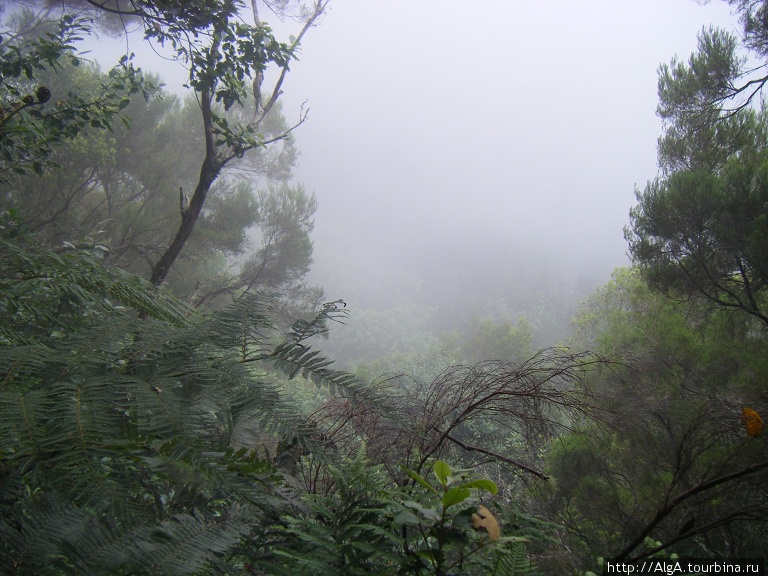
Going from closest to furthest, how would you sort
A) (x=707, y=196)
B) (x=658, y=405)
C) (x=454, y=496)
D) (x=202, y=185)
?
(x=454, y=496)
(x=658, y=405)
(x=202, y=185)
(x=707, y=196)

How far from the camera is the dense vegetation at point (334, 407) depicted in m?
0.50

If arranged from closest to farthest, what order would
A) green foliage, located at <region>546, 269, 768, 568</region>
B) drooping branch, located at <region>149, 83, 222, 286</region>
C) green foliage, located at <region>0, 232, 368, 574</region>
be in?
green foliage, located at <region>0, 232, 368, 574</region>, green foliage, located at <region>546, 269, 768, 568</region>, drooping branch, located at <region>149, 83, 222, 286</region>

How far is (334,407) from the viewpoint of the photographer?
3.30ft

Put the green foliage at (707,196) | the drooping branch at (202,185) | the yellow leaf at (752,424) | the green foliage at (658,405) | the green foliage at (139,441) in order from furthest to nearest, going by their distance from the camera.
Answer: the green foliage at (707,196)
the drooping branch at (202,185)
the green foliage at (658,405)
the yellow leaf at (752,424)
the green foliage at (139,441)

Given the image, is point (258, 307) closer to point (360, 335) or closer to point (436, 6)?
point (360, 335)

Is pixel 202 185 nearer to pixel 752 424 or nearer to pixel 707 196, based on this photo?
pixel 752 424

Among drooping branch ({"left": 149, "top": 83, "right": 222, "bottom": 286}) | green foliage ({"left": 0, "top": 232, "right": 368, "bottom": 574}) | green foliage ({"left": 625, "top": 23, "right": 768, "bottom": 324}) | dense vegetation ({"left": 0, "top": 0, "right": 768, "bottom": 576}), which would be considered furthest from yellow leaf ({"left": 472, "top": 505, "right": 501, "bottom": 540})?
green foliage ({"left": 625, "top": 23, "right": 768, "bottom": 324})

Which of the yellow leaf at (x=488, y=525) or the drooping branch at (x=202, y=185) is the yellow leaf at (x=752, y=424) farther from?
the drooping branch at (x=202, y=185)

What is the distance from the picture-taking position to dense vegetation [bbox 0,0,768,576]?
0.50 metres

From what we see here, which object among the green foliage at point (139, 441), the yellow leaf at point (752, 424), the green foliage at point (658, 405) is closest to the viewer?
the green foliage at point (139, 441)

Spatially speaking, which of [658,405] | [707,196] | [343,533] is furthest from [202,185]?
[707,196]

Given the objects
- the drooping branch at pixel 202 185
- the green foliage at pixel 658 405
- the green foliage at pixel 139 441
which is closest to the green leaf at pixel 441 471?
the green foliage at pixel 139 441

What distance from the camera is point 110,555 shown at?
1.45 ft

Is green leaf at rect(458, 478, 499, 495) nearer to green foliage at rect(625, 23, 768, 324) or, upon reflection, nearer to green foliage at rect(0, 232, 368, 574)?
green foliage at rect(0, 232, 368, 574)
